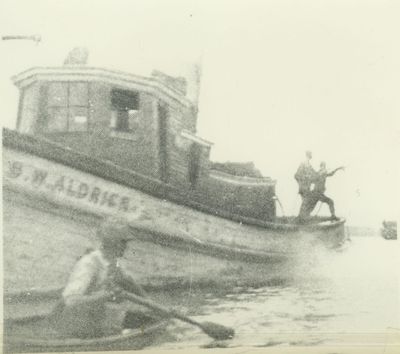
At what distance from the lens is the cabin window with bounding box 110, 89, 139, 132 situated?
3.32 meters

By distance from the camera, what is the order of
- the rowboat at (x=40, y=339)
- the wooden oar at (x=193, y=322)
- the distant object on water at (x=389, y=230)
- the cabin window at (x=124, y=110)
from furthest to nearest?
the distant object on water at (x=389, y=230) < the cabin window at (x=124, y=110) < the wooden oar at (x=193, y=322) < the rowboat at (x=40, y=339)

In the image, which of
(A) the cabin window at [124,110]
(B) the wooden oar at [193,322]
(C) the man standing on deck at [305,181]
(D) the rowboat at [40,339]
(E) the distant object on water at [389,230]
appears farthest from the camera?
(E) the distant object on water at [389,230]

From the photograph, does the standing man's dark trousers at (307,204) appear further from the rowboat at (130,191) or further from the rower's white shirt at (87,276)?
the rower's white shirt at (87,276)

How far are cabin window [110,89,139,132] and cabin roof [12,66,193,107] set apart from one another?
0.04m

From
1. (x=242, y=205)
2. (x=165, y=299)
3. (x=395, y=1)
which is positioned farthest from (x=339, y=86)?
(x=165, y=299)

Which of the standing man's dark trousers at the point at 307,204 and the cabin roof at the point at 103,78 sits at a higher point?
the cabin roof at the point at 103,78

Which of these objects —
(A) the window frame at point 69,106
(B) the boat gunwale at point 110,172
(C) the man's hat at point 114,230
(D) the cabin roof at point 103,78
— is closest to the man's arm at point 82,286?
(C) the man's hat at point 114,230

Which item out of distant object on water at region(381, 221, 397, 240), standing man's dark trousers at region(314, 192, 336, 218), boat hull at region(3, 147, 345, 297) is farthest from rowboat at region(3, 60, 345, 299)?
distant object on water at region(381, 221, 397, 240)

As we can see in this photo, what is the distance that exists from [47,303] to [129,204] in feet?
1.87

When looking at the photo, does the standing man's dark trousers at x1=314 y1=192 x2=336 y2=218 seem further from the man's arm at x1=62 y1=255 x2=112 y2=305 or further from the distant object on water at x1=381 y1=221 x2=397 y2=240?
the man's arm at x1=62 y1=255 x2=112 y2=305

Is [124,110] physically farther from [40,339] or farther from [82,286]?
[40,339]

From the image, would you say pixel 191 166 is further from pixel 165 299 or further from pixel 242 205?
pixel 165 299

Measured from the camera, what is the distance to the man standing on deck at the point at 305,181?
3492 mm

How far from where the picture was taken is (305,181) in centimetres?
351
